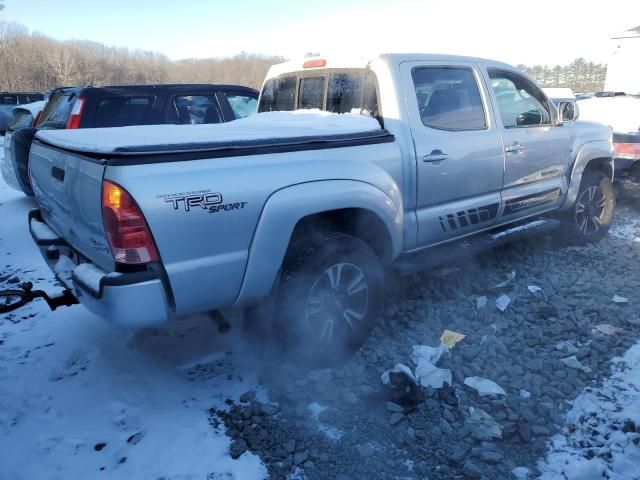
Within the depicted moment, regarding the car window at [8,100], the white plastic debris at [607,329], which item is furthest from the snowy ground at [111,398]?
the car window at [8,100]

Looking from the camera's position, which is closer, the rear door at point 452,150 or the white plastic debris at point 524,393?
the white plastic debris at point 524,393

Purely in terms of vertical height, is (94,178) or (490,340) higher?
(94,178)

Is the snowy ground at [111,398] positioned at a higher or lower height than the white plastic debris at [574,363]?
higher

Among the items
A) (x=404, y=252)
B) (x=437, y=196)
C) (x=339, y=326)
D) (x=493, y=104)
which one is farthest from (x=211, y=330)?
(x=493, y=104)

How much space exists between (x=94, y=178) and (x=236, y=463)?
5.01ft

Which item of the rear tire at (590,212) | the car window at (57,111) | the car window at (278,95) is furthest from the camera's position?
the car window at (57,111)

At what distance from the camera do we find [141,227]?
2217 mm

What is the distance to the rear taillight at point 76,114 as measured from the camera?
20.2 ft

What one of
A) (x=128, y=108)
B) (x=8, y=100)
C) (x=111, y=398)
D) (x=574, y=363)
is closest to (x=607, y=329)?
(x=574, y=363)

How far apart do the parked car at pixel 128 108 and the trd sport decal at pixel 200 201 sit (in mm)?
4599

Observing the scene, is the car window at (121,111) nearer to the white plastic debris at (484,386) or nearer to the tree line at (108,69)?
the white plastic debris at (484,386)

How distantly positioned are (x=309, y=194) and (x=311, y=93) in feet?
5.72

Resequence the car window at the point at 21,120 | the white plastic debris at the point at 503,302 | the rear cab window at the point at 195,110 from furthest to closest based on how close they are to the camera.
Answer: the car window at the point at 21,120 < the rear cab window at the point at 195,110 < the white plastic debris at the point at 503,302

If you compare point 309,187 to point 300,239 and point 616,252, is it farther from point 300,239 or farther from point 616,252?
point 616,252
